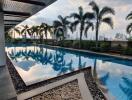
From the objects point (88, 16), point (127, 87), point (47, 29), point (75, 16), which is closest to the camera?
point (127, 87)

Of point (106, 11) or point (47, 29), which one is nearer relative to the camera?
point (106, 11)

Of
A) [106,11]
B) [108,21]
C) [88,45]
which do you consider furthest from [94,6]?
[88,45]

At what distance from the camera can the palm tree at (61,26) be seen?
37.4 meters

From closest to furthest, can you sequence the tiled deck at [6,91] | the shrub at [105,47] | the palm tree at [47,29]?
the tiled deck at [6,91] < the shrub at [105,47] < the palm tree at [47,29]

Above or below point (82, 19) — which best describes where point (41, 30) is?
below

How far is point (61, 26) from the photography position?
38.9 meters

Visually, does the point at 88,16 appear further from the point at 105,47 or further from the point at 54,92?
the point at 54,92

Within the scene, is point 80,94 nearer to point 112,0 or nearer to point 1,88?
point 1,88

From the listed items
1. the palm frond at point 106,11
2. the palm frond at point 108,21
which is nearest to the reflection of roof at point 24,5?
the palm frond at point 106,11

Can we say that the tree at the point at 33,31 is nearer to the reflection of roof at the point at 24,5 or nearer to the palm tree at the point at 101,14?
the palm tree at the point at 101,14

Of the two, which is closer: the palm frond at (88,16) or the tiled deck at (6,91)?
the tiled deck at (6,91)

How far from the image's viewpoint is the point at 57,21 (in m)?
39.0

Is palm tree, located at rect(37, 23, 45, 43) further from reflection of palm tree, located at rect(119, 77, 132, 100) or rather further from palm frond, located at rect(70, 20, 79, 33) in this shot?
reflection of palm tree, located at rect(119, 77, 132, 100)

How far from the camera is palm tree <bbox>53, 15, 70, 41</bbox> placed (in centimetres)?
3744
